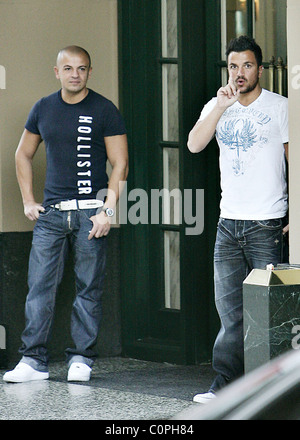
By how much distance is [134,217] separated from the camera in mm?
7047

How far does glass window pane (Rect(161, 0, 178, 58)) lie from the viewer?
22.1 ft

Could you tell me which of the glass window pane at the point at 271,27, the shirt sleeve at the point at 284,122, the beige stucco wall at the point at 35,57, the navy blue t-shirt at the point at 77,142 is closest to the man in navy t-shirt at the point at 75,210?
the navy blue t-shirt at the point at 77,142

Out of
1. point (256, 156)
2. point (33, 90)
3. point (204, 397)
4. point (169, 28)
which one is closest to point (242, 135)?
point (256, 156)

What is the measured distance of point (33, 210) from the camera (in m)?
6.21

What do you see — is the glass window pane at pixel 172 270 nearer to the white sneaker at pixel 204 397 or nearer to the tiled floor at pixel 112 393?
the tiled floor at pixel 112 393

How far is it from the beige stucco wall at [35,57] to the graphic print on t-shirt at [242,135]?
6.43 feet

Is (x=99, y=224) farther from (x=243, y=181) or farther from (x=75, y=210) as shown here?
(x=243, y=181)

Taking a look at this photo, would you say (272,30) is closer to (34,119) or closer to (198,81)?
(198,81)

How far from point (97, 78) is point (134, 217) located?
42.6 inches

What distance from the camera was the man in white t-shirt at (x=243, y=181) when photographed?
16.8ft

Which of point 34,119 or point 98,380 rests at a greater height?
point 34,119

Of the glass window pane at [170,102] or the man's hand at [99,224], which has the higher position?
the glass window pane at [170,102]

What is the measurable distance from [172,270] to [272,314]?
2.53 metres
